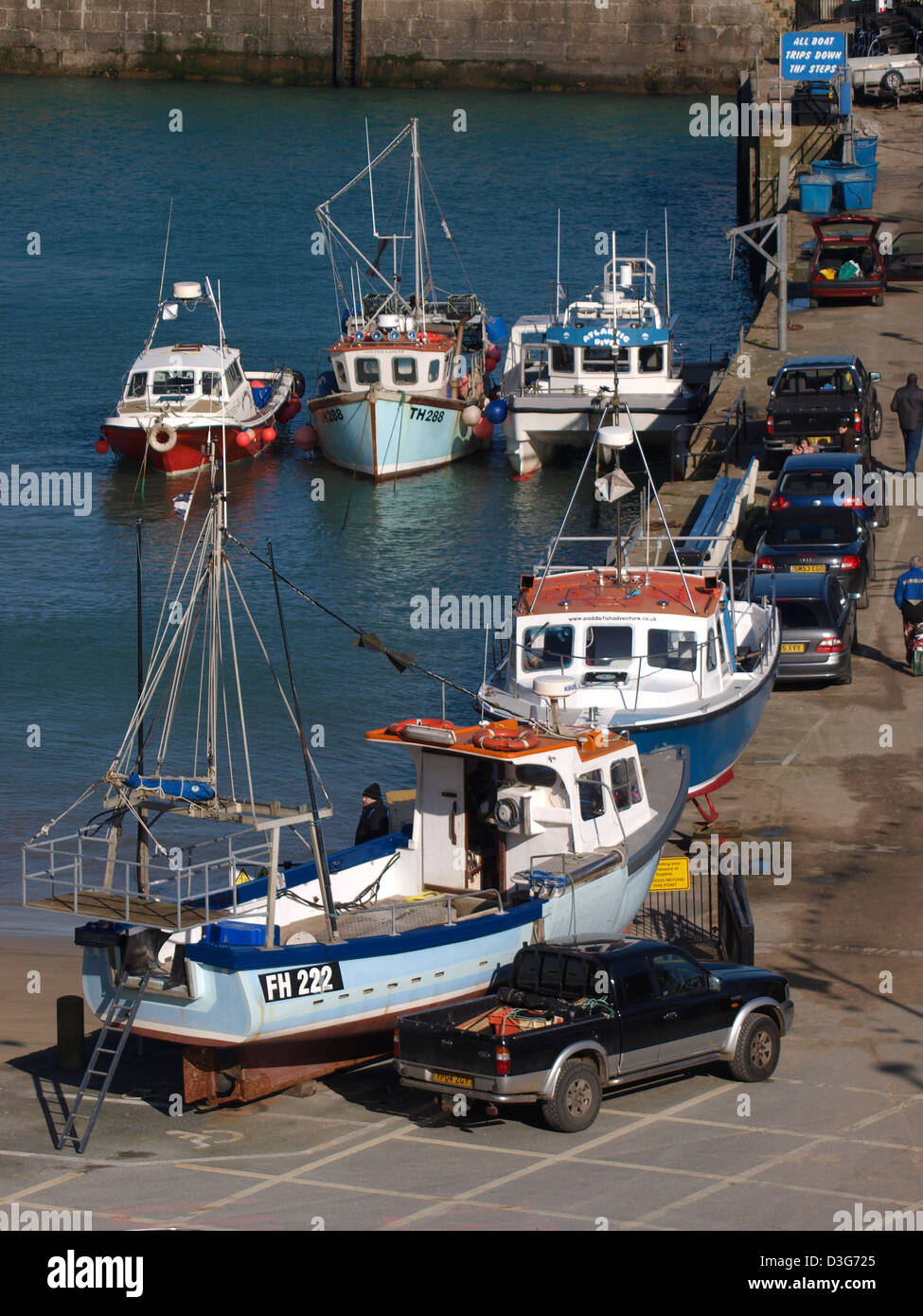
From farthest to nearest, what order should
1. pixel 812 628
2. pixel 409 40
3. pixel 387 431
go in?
pixel 409 40
pixel 387 431
pixel 812 628

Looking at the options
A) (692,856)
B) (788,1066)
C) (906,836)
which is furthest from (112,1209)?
(906,836)

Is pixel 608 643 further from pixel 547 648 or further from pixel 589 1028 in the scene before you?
pixel 589 1028

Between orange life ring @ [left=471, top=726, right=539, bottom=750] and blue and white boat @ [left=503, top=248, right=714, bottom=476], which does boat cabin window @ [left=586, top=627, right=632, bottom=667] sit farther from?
blue and white boat @ [left=503, top=248, right=714, bottom=476]

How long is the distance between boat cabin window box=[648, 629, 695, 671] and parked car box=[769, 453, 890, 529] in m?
8.02

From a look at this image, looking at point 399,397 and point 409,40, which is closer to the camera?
point 399,397

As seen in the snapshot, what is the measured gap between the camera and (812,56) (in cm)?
6050

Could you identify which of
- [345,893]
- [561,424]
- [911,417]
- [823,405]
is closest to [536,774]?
[345,893]

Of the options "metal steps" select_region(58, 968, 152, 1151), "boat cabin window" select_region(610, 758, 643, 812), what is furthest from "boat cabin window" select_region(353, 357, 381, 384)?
"metal steps" select_region(58, 968, 152, 1151)

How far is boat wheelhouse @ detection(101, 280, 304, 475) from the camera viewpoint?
1743 inches

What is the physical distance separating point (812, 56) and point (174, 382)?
26.0 m

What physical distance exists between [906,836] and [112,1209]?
11.6 meters

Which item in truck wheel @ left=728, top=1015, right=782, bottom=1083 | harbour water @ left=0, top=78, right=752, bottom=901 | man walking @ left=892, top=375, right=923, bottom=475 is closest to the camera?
truck wheel @ left=728, top=1015, right=782, bottom=1083

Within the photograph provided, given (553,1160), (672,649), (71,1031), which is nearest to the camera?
(553,1160)
